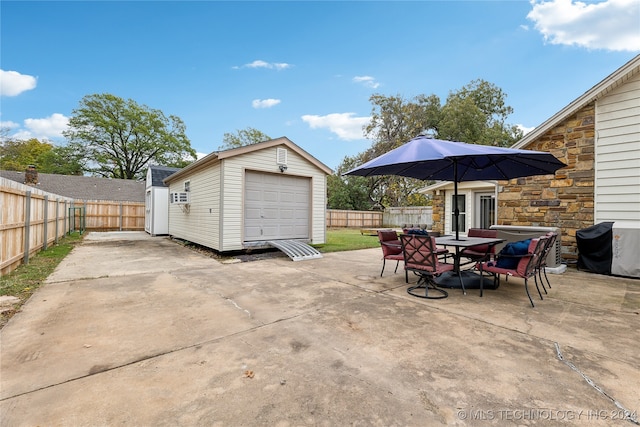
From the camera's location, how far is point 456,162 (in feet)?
15.4

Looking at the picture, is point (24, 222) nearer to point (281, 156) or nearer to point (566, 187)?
point (281, 156)

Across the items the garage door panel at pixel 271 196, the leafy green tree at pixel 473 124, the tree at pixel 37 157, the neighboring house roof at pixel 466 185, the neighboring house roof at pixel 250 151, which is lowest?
the garage door panel at pixel 271 196

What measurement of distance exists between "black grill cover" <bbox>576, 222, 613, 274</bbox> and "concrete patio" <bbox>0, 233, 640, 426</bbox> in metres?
1.45

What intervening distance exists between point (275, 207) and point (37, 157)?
35771 mm

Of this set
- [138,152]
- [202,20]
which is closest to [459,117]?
[202,20]

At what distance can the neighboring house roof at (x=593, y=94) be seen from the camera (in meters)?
5.49

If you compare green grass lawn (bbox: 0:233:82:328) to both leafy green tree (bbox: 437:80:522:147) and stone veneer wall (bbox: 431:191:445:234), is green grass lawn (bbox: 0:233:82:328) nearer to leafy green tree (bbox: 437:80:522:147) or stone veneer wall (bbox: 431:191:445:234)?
stone veneer wall (bbox: 431:191:445:234)

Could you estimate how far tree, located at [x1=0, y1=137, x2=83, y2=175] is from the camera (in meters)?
26.8

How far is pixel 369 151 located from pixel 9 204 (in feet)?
74.5

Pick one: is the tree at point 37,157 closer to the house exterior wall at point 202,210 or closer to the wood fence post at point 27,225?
the house exterior wall at point 202,210

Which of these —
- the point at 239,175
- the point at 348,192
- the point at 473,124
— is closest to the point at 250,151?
the point at 239,175

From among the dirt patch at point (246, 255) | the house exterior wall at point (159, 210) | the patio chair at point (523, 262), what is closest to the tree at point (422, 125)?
the house exterior wall at point (159, 210)

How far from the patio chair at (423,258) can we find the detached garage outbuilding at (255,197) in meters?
4.88

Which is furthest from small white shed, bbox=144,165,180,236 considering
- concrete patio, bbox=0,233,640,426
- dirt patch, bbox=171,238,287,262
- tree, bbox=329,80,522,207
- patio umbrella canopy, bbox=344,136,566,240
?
tree, bbox=329,80,522,207
